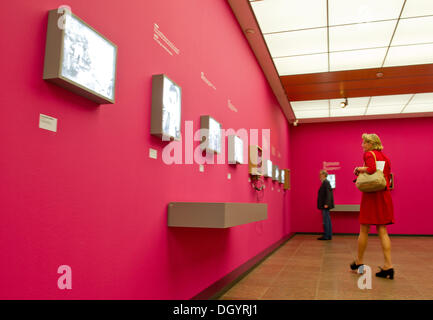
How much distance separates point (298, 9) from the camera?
4.18m

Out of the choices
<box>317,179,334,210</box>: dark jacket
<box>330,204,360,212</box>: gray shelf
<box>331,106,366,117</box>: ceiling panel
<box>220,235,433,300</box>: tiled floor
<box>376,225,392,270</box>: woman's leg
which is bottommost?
<box>220,235,433,300</box>: tiled floor

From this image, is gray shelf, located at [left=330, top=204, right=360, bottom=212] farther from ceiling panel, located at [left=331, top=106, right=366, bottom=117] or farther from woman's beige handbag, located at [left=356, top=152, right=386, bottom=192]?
woman's beige handbag, located at [left=356, top=152, right=386, bottom=192]

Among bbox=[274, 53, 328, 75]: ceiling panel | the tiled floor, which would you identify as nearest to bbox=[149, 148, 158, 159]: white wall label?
the tiled floor

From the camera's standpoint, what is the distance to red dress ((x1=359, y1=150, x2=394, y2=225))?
11.4 ft

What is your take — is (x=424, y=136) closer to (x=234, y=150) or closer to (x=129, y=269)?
(x=234, y=150)

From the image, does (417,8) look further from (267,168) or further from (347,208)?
(347,208)

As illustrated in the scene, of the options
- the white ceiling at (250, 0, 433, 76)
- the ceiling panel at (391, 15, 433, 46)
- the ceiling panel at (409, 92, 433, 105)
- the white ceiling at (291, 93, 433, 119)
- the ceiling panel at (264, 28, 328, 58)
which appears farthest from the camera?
the white ceiling at (291, 93, 433, 119)

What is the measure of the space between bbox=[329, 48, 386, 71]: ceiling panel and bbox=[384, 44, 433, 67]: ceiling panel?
0.44ft

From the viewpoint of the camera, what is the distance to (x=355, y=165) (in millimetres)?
9242

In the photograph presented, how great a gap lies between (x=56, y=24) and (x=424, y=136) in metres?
9.60

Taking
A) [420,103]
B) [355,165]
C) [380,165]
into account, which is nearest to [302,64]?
[380,165]

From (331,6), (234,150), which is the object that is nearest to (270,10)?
(331,6)

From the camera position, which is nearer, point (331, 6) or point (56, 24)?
point (56, 24)

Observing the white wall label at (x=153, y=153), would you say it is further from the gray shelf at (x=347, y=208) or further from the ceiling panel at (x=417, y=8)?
the gray shelf at (x=347, y=208)
